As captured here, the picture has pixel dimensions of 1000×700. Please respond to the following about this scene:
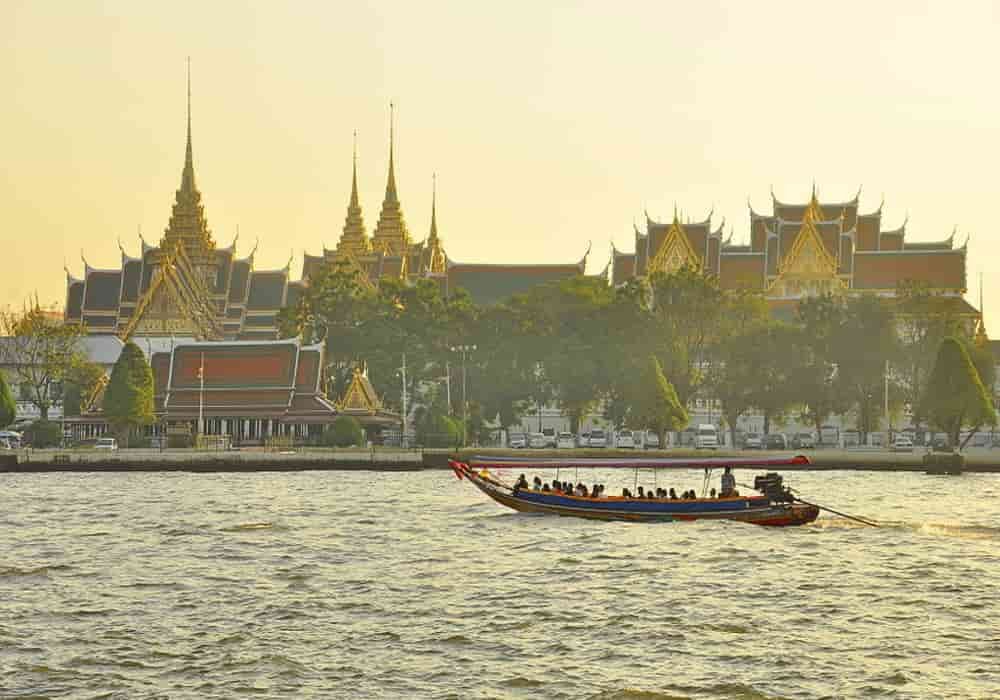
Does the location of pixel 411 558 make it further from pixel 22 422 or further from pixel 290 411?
pixel 22 422

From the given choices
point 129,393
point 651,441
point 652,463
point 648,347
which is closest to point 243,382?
point 129,393

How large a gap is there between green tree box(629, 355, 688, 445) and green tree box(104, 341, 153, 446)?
29.0m

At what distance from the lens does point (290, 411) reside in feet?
347

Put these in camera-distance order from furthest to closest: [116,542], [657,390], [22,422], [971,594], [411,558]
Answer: [22,422]
[657,390]
[116,542]
[411,558]
[971,594]

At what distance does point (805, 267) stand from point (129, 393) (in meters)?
73.2

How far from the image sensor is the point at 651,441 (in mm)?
112562

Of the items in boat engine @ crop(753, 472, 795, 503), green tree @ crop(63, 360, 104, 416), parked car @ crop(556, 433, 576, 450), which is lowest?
boat engine @ crop(753, 472, 795, 503)

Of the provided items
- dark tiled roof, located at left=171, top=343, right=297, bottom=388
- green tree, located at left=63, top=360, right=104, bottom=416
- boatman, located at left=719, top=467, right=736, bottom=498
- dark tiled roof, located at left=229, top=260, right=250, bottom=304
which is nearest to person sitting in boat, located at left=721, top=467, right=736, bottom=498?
boatman, located at left=719, top=467, right=736, bottom=498

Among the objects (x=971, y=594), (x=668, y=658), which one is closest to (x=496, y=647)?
(x=668, y=658)

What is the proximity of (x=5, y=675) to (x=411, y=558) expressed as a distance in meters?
18.9

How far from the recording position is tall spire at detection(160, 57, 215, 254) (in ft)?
553

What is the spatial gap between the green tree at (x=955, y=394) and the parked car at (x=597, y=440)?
21.9 metres

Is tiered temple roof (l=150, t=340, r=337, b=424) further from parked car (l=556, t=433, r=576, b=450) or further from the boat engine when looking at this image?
the boat engine

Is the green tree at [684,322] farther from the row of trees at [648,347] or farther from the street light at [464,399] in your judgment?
the street light at [464,399]
